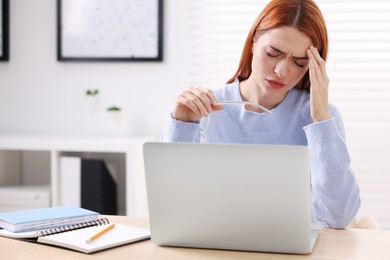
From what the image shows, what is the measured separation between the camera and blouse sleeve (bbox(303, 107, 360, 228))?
1736 mm

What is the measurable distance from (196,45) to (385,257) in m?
2.42

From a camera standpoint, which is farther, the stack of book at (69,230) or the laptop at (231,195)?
the stack of book at (69,230)

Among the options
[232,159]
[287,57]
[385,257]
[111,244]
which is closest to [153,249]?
[111,244]

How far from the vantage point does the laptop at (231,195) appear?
51.6 inches

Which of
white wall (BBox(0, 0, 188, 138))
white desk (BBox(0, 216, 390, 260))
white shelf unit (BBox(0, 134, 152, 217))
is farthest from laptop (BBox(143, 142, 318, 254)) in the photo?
white wall (BBox(0, 0, 188, 138))

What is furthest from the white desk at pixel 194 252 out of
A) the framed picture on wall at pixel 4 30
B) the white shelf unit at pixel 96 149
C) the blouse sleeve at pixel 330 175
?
the framed picture on wall at pixel 4 30

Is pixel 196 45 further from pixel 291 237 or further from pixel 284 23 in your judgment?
pixel 291 237

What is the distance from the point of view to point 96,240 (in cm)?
147

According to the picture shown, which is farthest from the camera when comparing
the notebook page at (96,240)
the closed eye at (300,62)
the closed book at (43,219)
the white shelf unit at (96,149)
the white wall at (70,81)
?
the white wall at (70,81)

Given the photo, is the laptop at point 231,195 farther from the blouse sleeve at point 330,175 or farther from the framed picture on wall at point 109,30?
the framed picture on wall at point 109,30

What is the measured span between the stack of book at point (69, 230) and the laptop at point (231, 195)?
127 millimetres

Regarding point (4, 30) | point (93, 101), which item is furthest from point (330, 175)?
point (4, 30)

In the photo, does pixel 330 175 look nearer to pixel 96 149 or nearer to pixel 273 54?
pixel 273 54

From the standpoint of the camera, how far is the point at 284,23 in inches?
76.0
